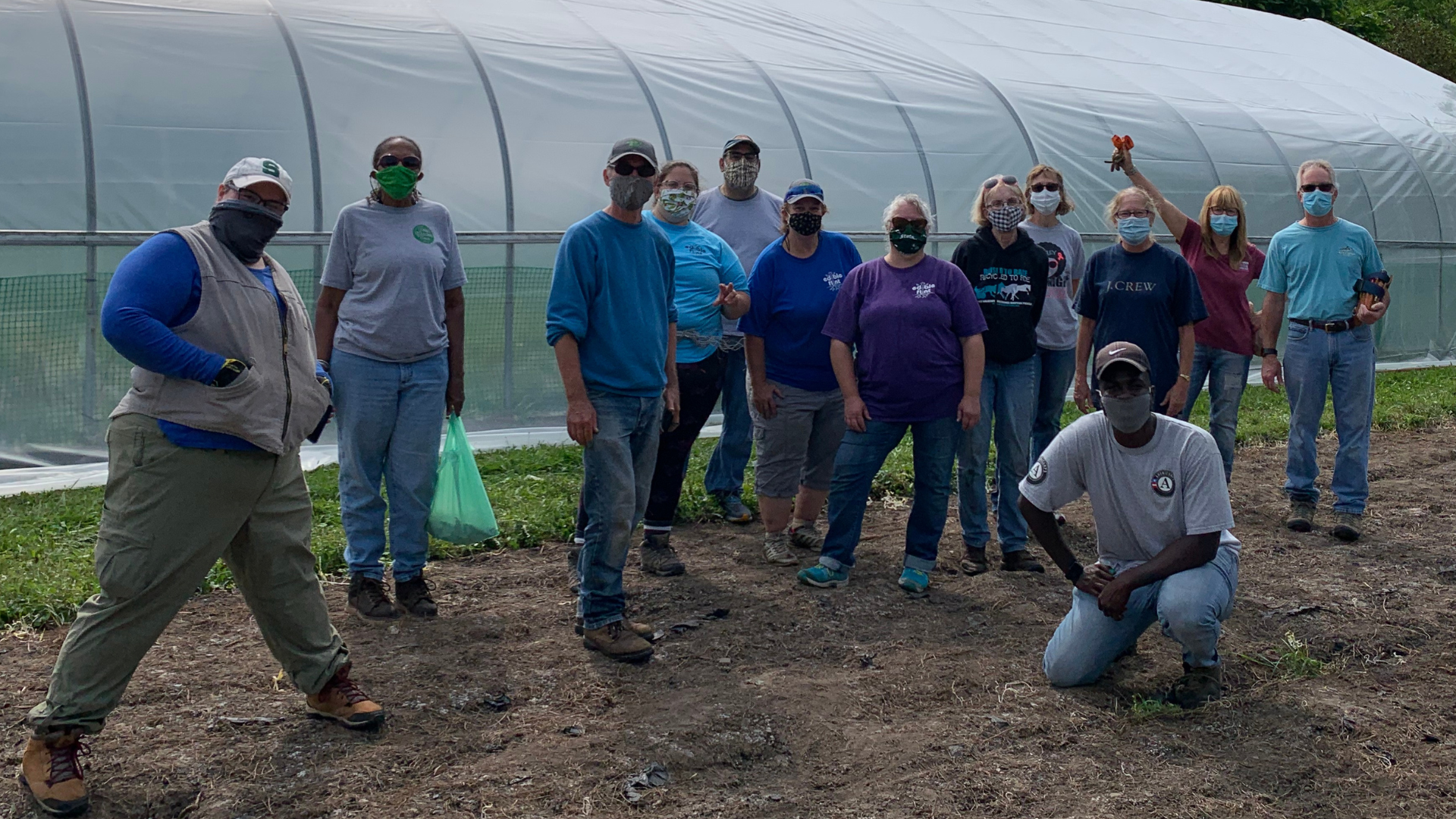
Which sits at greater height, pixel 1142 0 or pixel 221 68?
pixel 1142 0

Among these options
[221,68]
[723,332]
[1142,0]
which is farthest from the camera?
[1142,0]

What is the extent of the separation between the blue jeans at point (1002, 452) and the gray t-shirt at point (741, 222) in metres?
1.53

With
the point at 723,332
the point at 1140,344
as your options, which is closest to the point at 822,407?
the point at 723,332

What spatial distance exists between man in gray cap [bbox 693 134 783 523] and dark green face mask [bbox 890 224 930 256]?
1.09 m

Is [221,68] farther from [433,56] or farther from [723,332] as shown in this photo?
[723,332]

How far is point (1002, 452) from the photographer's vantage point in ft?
21.8

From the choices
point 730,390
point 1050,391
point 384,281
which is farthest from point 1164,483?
point 384,281

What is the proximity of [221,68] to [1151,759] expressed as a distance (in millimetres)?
7938

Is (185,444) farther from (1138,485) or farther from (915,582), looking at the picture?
(915,582)

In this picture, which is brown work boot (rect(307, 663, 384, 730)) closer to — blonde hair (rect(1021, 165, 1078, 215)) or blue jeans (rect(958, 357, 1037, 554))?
blue jeans (rect(958, 357, 1037, 554))

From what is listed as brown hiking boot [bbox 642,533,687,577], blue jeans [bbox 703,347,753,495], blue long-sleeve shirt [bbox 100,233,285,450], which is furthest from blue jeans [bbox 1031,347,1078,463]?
blue long-sleeve shirt [bbox 100,233,285,450]

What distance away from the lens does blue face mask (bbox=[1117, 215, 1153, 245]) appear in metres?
6.85

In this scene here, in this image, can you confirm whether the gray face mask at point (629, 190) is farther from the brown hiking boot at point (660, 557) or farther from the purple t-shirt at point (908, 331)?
the brown hiking boot at point (660, 557)

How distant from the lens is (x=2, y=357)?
8273 millimetres
